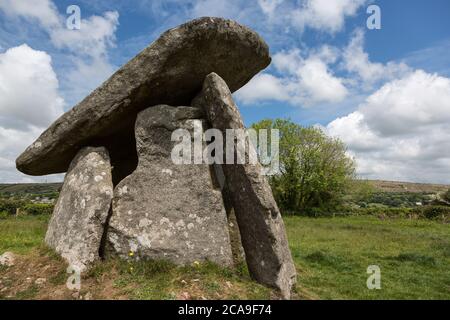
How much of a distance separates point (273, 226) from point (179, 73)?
12.1ft

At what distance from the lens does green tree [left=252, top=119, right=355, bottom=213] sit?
38.4 metres

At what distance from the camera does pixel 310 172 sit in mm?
38500

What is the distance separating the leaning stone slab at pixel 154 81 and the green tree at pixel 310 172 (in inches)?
1200

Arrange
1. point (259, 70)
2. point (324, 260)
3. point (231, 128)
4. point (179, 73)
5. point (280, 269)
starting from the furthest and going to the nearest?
1. point (324, 260)
2. point (259, 70)
3. point (179, 73)
4. point (231, 128)
5. point (280, 269)

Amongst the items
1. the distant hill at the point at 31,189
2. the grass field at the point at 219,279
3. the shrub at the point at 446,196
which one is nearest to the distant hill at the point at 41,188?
the distant hill at the point at 31,189

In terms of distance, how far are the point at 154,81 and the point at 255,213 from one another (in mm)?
3371

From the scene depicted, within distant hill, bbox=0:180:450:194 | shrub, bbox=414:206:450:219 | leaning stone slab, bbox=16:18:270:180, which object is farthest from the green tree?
distant hill, bbox=0:180:450:194

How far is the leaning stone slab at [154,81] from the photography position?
24.1 ft

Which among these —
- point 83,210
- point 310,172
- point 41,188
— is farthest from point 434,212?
point 41,188

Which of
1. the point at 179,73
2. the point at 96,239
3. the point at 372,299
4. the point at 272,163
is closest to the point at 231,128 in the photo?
the point at 179,73

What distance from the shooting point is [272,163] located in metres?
39.2

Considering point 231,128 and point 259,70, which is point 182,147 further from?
point 259,70

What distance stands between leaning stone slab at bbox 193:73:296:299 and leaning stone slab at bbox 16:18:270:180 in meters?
0.67

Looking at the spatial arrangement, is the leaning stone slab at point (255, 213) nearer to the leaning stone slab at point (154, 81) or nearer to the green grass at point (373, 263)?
the leaning stone slab at point (154, 81)
